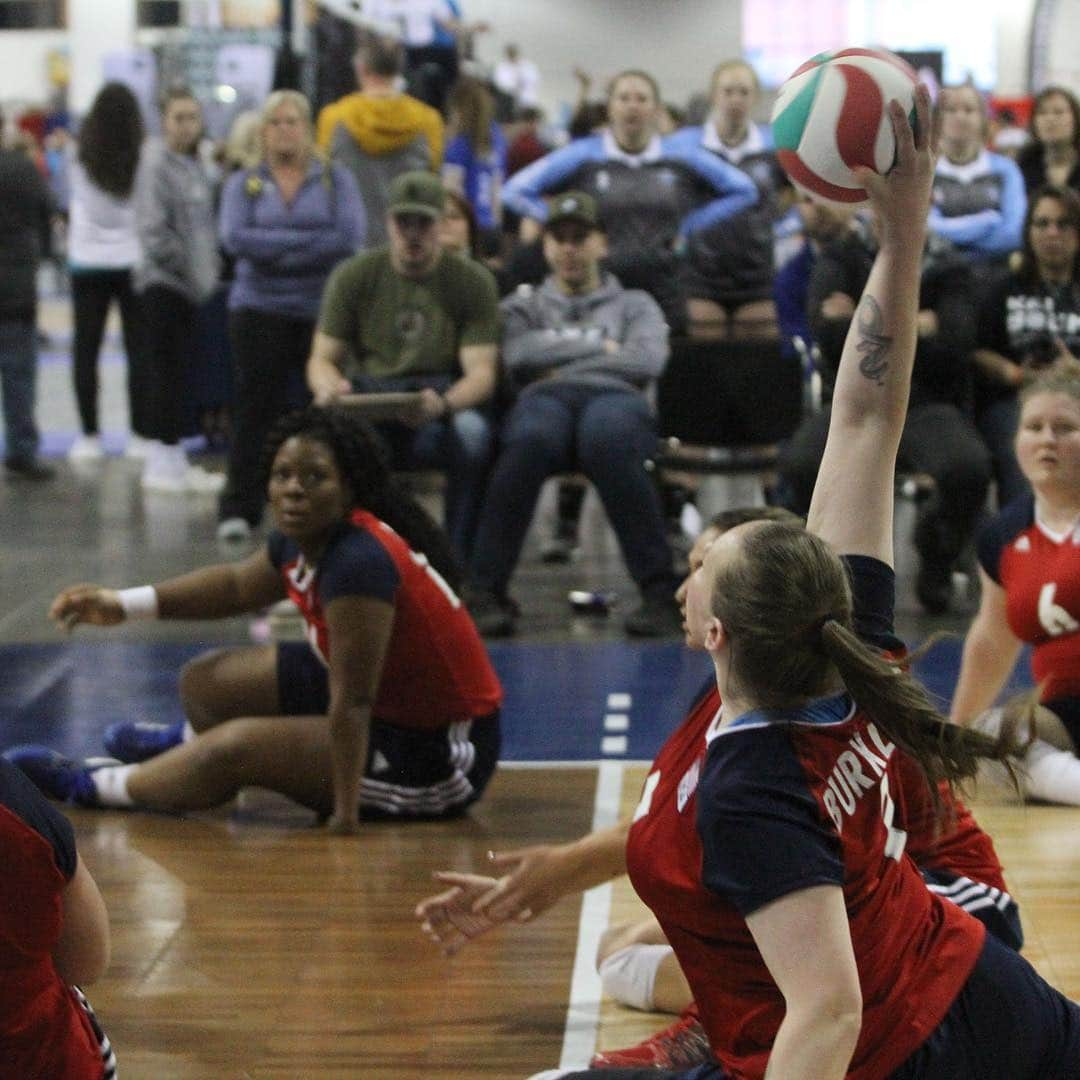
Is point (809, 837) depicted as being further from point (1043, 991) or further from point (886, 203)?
point (886, 203)

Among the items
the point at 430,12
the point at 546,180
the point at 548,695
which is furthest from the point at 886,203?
the point at 430,12

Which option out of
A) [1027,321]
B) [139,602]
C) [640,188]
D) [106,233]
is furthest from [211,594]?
[106,233]

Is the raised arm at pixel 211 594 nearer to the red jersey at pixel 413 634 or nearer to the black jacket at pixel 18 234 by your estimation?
the red jersey at pixel 413 634

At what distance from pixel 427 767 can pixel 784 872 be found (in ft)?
8.27

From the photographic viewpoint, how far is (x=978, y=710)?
177 inches

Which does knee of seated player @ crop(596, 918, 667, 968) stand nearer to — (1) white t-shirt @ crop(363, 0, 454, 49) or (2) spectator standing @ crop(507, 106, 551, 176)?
(1) white t-shirt @ crop(363, 0, 454, 49)

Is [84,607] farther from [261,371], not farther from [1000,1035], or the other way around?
[261,371]

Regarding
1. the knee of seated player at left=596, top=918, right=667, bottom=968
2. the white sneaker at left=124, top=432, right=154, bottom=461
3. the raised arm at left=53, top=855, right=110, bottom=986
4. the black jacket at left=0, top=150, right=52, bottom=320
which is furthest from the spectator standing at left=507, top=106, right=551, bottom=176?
the raised arm at left=53, top=855, right=110, bottom=986

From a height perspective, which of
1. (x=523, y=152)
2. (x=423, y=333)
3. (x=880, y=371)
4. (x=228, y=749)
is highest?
(x=880, y=371)

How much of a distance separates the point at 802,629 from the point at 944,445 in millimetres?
4596

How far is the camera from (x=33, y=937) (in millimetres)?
2307

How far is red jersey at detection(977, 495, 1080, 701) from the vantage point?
4551mm

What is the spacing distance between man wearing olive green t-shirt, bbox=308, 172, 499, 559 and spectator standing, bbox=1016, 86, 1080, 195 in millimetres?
2647

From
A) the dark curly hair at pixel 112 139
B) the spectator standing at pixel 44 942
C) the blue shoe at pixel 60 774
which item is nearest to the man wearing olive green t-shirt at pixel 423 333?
the blue shoe at pixel 60 774
